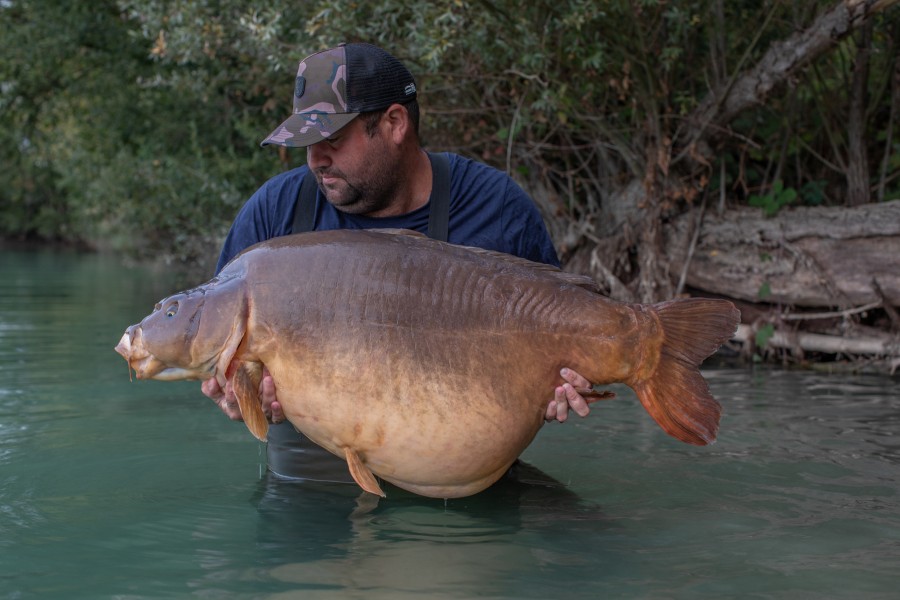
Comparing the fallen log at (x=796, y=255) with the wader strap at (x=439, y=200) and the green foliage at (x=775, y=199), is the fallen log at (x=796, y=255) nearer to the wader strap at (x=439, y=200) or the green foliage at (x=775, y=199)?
the green foliage at (x=775, y=199)

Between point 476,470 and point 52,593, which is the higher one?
point 476,470

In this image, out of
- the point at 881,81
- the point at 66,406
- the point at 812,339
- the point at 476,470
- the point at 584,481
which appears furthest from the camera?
the point at 881,81

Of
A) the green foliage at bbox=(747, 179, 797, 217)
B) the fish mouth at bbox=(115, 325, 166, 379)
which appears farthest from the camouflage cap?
the green foliage at bbox=(747, 179, 797, 217)

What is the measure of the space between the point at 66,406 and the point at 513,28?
417 centimetres

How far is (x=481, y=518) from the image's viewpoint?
3.88 m

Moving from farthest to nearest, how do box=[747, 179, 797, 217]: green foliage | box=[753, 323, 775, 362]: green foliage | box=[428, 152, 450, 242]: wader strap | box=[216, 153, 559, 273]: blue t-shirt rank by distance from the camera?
box=[747, 179, 797, 217]: green foliage → box=[753, 323, 775, 362]: green foliage → box=[216, 153, 559, 273]: blue t-shirt → box=[428, 152, 450, 242]: wader strap

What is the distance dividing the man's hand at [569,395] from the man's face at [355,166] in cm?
104

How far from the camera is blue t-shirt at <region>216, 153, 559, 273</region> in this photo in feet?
13.3

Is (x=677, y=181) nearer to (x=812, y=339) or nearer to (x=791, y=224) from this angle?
(x=791, y=224)

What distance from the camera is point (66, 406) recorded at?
6309 millimetres

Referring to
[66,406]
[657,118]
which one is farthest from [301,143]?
[657,118]

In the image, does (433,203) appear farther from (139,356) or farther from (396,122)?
(139,356)

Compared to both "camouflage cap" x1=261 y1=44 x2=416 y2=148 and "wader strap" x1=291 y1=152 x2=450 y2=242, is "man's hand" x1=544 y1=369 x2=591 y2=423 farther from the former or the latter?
"camouflage cap" x1=261 y1=44 x2=416 y2=148

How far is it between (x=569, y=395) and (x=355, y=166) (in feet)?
3.81
